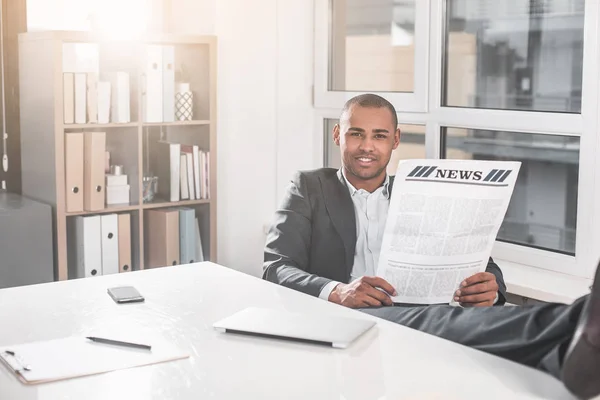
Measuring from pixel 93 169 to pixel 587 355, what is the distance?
2.54 meters

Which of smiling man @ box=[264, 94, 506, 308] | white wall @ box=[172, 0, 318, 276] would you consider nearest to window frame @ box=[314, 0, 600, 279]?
white wall @ box=[172, 0, 318, 276]

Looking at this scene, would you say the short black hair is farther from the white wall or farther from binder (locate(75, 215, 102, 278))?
binder (locate(75, 215, 102, 278))

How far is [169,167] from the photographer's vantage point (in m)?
3.74

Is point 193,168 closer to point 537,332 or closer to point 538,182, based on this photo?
point 538,182

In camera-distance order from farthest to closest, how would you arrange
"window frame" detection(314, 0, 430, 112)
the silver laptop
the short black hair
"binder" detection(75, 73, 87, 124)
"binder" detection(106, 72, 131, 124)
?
"binder" detection(106, 72, 131, 124) → "binder" detection(75, 73, 87, 124) → "window frame" detection(314, 0, 430, 112) → the short black hair → the silver laptop

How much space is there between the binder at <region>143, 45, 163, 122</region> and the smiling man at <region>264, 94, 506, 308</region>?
1077 millimetres

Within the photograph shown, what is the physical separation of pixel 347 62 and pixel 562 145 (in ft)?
3.95

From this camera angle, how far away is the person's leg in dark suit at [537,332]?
1.35 m

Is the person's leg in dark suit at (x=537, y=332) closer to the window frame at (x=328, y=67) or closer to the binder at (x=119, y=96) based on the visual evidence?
the window frame at (x=328, y=67)

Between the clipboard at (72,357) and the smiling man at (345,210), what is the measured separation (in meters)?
0.96

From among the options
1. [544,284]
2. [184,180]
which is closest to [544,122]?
[544,284]

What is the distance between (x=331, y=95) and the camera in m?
3.80

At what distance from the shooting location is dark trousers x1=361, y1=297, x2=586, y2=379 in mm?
1543

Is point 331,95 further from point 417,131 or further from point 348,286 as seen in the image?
point 348,286
